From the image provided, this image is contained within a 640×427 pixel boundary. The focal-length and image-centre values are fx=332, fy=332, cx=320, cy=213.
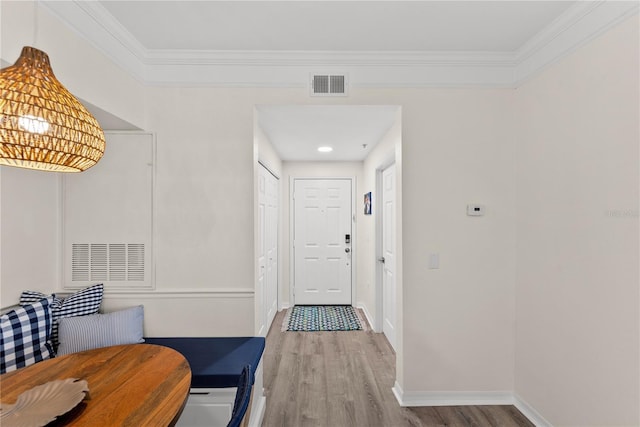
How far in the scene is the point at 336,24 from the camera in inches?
80.4

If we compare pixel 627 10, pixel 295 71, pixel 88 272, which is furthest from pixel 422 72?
pixel 88 272

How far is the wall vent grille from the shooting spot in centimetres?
238

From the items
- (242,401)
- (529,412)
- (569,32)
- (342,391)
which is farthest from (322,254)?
(242,401)

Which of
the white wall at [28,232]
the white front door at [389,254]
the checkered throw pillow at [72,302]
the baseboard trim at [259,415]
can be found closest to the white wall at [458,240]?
the white front door at [389,254]

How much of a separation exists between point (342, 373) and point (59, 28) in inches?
122

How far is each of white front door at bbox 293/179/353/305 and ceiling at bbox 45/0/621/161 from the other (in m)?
2.38

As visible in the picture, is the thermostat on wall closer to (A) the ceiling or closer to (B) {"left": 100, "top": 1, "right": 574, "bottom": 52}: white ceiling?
(A) the ceiling

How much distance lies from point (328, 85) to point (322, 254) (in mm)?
3047

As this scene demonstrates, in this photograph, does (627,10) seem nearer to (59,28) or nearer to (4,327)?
(59,28)

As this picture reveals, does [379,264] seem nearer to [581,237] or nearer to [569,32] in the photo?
[581,237]

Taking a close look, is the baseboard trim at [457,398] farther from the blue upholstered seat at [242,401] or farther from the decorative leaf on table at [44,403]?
the decorative leaf on table at [44,403]

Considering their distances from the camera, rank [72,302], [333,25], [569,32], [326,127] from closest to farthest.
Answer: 1. [569,32]
2. [333,25]
3. [72,302]
4. [326,127]

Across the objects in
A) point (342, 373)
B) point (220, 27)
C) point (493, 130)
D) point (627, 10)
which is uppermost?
point (220, 27)

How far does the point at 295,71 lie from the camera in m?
2.44
